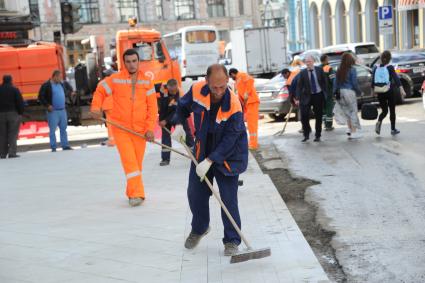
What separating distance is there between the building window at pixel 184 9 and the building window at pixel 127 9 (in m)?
3.82

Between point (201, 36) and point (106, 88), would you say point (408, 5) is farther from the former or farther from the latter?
point (106, 88)

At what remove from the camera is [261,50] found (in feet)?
124

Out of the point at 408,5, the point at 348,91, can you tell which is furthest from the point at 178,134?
the point at 408,5

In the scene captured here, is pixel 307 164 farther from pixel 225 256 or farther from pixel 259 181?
pixel 225 256

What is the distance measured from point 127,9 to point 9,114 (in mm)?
58237

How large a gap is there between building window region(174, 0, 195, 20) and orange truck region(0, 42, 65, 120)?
5493 centimetres

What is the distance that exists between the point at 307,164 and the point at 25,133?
10.0 m

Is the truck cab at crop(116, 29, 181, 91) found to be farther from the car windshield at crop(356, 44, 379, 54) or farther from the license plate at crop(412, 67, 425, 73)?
the car windshield at crop(356, 44, 379, 54)

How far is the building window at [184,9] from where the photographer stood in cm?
7456

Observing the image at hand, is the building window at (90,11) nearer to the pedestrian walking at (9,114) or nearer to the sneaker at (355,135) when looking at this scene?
the pedestrian walking at (9,114)

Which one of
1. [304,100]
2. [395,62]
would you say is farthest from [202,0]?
[304,100]

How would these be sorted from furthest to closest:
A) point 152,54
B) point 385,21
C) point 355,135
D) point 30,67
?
1. point 385,21
2. point 152,54
3. point 30,67
4. point 355,135

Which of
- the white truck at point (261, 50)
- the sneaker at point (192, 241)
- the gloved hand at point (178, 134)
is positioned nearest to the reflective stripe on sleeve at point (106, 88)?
the gloved hand at point (178, 134)

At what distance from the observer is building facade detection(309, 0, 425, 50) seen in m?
38.2
